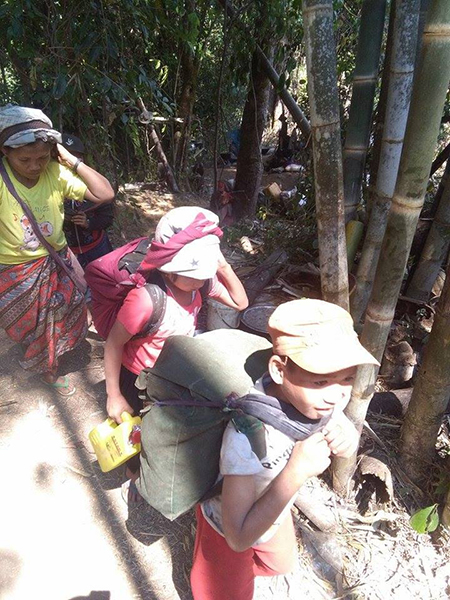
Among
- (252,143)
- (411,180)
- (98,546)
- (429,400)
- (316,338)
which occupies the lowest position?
(98,546)

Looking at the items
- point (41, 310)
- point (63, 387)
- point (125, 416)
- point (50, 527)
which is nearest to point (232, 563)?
point (125, 416)

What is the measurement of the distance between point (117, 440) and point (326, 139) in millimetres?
1471

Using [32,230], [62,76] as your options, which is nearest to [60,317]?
[32,230]

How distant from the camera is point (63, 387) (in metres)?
3.15

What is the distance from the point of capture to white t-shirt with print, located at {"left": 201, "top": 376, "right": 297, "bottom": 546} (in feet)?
3.91

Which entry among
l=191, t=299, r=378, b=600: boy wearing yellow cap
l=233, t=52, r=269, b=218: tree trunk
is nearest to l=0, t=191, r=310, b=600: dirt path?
l=191, t=299, r=378, b=600: boy wearing yellow cap

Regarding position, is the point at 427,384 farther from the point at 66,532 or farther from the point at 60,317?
the point at 60,317

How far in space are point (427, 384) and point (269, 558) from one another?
96cm

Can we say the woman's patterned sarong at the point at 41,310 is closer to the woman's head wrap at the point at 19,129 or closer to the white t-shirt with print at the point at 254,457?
the woman's head wrap at the point at 19,129

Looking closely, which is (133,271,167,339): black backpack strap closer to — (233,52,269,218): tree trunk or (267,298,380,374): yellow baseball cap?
(267,298,380,374): yellow baseball cap

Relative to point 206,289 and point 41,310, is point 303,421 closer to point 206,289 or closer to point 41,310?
point 206,289

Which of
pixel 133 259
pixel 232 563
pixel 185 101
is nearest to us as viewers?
pixel 232 563

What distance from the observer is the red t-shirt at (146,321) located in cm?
176

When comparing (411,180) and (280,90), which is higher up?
(280,90)
